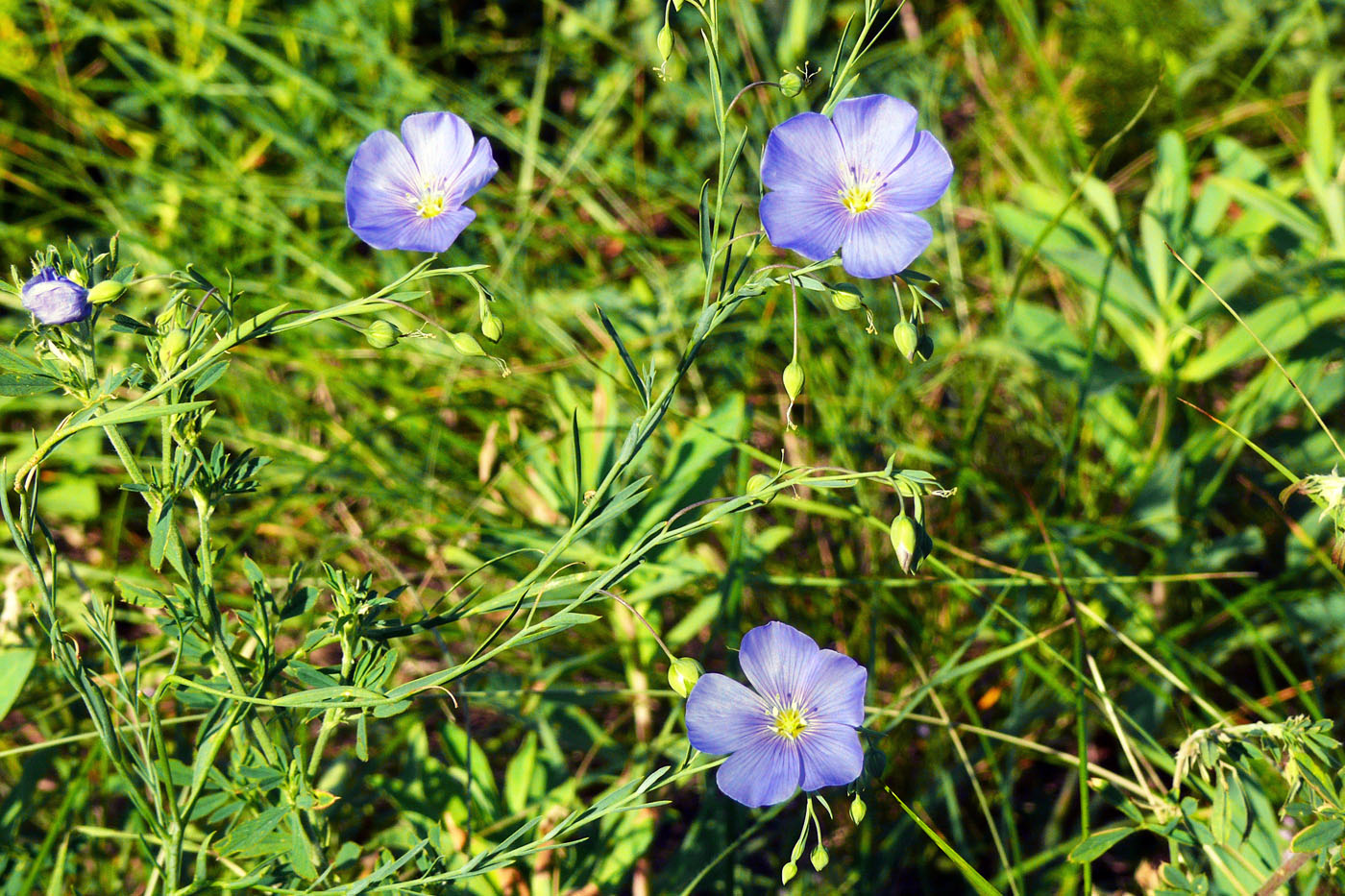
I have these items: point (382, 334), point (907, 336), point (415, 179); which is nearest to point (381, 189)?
point (415, 179)

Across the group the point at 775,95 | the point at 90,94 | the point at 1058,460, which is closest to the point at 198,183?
the point at 90,94

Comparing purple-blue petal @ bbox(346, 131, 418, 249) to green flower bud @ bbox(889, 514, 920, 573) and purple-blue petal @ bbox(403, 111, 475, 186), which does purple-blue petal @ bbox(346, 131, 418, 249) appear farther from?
green flower bud @ bbox(889, 514, 920, 573)

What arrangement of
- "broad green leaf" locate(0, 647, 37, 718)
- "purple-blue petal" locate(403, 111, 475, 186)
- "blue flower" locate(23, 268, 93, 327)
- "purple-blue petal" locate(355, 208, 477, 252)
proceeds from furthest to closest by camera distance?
"broad green leaf" locate(0, 647, 37, 718)
"purple-blue petal" locate(403, 111, 475, 186)
"purple-blue petal" locate(355, 208, 477, 252)
"blue flower" locate(23, 268, 93, 327)

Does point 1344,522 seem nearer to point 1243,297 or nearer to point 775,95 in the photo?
point 1243,297

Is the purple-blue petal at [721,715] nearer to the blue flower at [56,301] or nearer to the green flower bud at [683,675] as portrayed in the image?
the green flower bud at [683,675]

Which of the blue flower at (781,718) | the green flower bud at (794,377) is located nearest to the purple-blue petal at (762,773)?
the blue flower at (781,718)

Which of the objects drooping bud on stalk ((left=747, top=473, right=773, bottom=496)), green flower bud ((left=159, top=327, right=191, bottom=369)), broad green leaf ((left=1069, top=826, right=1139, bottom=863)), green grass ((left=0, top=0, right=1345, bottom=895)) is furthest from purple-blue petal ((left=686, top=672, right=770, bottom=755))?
green flower bud ((left=159, top=327, right=191, bottom=369))

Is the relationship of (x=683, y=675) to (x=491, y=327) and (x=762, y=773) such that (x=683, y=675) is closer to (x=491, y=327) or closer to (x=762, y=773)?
(x=762, y=773)
